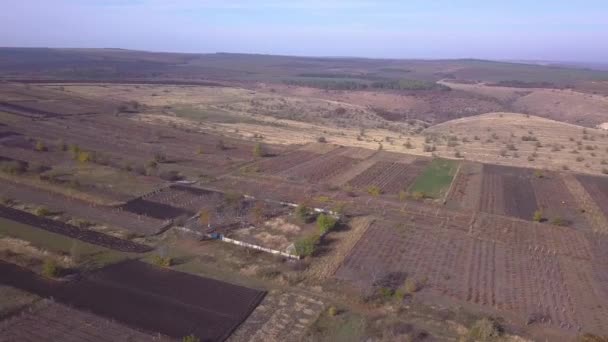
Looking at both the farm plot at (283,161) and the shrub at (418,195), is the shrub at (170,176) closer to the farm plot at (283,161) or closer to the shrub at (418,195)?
the farm plot at (283,161)

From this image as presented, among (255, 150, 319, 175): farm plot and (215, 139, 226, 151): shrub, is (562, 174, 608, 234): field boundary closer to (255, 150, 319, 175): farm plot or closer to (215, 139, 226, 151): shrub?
(255, 150, 319, 175): farm plot

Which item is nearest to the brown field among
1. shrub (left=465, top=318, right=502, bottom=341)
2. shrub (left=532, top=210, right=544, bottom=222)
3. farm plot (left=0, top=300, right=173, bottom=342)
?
→ farm plot (left=0, top=300, right=173, bottom=342)

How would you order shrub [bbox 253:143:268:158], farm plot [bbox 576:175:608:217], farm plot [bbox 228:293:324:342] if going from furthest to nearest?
shrub [bbox 253:143:268:158] → farm plot [bbox 576:175:608:217] → farm plot [bbox 228:293:324:342]

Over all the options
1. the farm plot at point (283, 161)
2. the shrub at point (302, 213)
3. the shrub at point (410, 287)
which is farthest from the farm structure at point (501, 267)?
the farm plot at point (283, 161)

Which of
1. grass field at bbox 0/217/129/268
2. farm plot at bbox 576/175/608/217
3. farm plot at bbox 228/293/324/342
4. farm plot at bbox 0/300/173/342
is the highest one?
farm plot at bbox 576/175/608/217

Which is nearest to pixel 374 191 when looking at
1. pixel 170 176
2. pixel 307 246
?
pixel 307 246

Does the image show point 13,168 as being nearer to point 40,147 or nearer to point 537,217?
point 40,147
